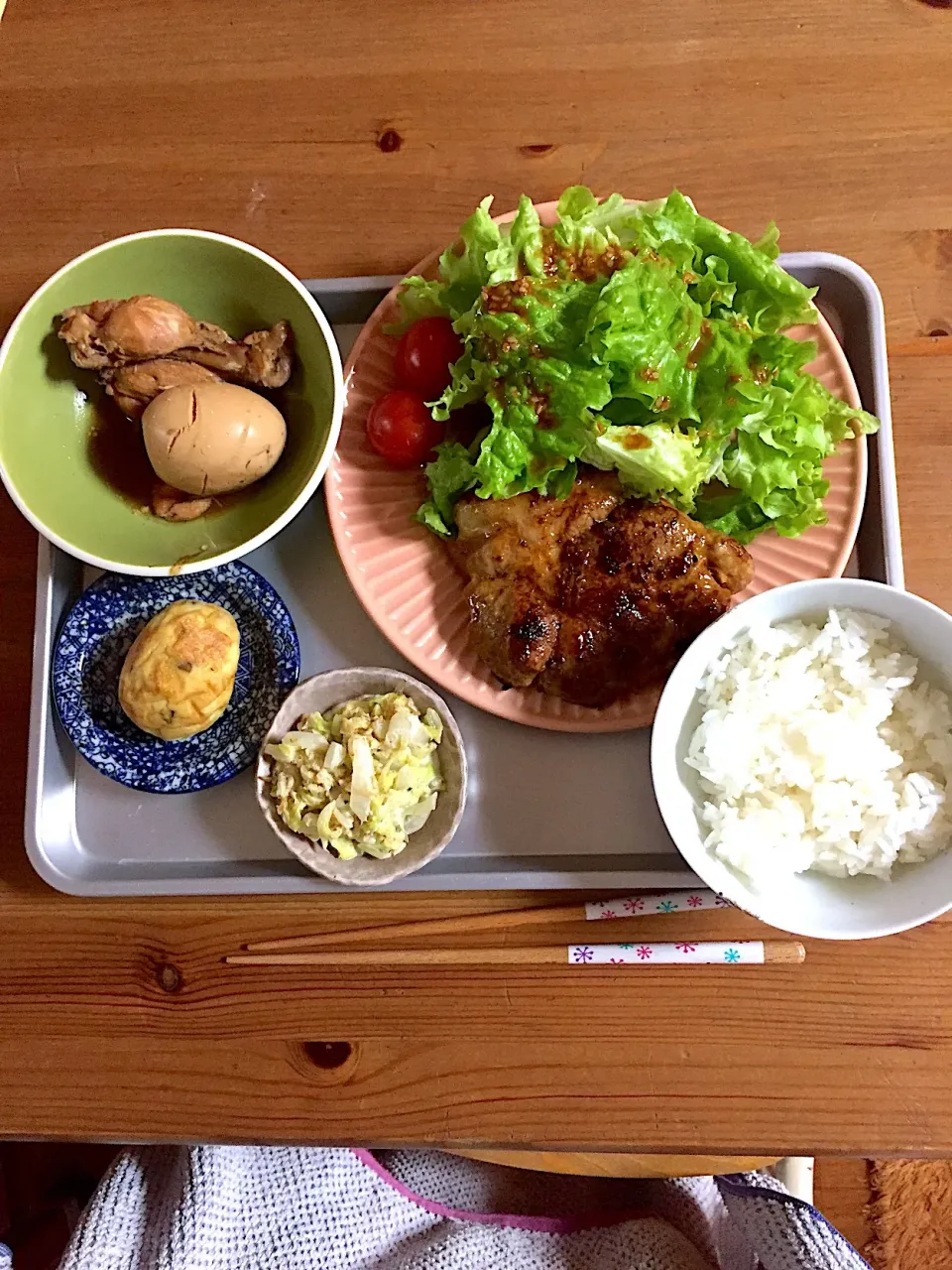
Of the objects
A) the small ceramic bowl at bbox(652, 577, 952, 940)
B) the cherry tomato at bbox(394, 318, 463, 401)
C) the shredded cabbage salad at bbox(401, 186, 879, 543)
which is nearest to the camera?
the small ceramic bowl at bbox(652, 577, 952, 940)

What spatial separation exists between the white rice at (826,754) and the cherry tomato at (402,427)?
0.57 m

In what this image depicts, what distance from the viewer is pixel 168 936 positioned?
153 centimetres

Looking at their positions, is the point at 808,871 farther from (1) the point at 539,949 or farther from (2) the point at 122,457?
(2) the point at 122,457

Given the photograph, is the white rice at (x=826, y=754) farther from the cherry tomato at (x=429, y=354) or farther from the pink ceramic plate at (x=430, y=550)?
the cherry tomato at (x=429, y=354)

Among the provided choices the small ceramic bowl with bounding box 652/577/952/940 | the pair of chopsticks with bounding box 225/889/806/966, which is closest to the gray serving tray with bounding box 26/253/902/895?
the pair of chopsticks with bounding box 225/889/806/966

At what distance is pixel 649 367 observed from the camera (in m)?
1.38

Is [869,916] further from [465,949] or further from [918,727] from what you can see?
[465,949]

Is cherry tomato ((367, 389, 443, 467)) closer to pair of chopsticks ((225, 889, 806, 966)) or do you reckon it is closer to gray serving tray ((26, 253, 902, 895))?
gray serving tray ((26, 253, 902, 895))

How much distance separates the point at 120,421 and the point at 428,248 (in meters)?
0.59

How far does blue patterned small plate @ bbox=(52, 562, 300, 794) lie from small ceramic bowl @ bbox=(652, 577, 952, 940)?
1.93 ft

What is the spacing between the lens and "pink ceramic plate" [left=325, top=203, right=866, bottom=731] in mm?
1472

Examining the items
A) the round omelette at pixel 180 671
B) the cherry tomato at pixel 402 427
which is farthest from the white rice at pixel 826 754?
the round omelette at pixel 180 671

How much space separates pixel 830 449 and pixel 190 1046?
1.32 meters

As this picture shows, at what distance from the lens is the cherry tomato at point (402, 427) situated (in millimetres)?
1489
